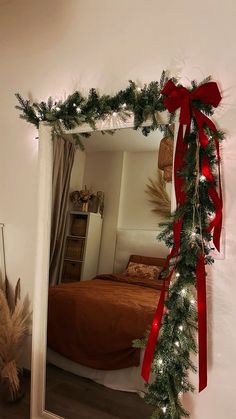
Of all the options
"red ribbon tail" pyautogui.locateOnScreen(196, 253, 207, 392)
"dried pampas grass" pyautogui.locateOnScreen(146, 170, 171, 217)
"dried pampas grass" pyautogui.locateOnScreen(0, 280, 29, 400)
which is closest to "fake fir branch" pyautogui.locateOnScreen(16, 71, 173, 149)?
"dried pampas grass" pyautogui.locateOnScreen(146, 170, 171, 217)

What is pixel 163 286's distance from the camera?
4.55ft

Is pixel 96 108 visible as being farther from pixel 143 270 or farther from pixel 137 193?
pixel 143 270

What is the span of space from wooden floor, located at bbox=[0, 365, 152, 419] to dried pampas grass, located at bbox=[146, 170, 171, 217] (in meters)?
0.90

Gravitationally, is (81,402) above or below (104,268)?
below

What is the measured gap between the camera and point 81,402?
1666mm

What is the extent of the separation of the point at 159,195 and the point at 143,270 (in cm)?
38

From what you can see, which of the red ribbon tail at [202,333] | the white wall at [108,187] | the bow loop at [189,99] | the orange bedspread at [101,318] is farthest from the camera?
the white wall at [108,187]

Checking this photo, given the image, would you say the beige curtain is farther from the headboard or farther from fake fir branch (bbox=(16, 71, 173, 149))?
the headboard

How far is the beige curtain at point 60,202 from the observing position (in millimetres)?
1823

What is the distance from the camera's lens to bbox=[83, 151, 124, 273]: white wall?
1.64 m

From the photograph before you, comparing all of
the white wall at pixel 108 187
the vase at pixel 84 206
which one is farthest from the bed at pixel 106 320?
the vase at pixel 84 206

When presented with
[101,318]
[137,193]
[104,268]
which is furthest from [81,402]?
[137,193]

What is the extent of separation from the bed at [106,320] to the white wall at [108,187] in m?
0.11

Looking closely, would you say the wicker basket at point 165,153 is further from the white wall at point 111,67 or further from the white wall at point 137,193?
the white wall at point 111,67
